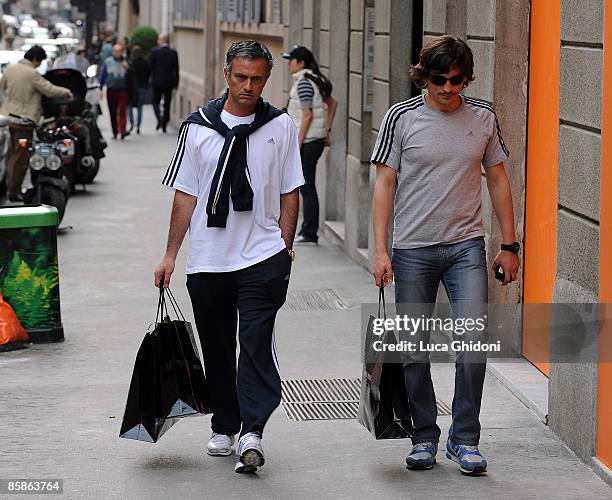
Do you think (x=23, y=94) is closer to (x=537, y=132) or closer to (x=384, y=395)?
(x=537, y=132)

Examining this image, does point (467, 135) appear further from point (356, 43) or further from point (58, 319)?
point (356, 43)

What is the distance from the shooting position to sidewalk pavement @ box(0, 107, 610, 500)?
6.24 meters

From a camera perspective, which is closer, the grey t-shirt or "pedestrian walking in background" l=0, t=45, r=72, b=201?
the grey t-shirt

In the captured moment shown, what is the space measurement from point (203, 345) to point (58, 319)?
3.32 meters

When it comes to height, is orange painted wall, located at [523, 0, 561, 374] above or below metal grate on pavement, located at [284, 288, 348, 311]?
above

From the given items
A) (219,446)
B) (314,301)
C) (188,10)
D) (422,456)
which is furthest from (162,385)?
(188,10)

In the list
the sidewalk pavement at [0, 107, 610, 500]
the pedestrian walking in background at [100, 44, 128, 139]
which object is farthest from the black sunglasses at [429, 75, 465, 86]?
the pedestrian walking in background at [100, 44, 128, 139]

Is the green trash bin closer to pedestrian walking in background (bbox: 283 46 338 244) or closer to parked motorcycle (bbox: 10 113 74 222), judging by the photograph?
pedestrian walking in background (bbox: 283 46 338 244)

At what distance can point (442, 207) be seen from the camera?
20.3ft

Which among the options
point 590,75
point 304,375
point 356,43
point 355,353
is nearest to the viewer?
point 590,75

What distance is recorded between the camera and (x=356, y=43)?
13.9 m

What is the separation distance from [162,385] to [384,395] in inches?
38.5

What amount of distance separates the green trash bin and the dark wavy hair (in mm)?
4042

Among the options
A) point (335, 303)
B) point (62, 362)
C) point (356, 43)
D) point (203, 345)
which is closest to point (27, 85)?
point (356, 43)
